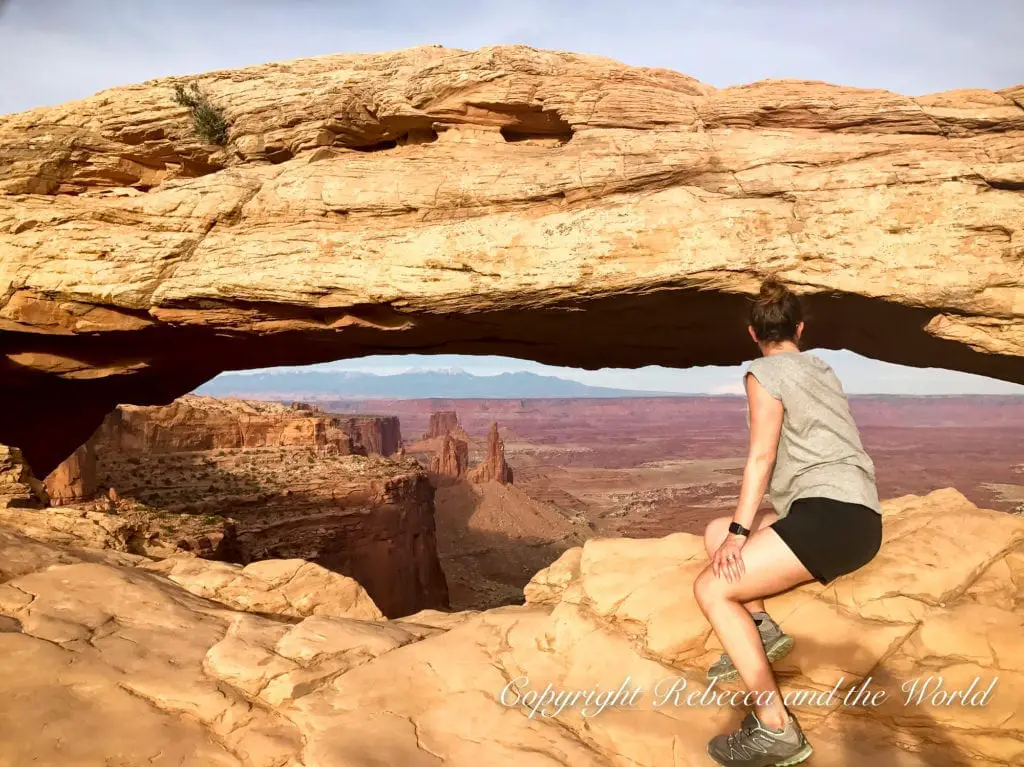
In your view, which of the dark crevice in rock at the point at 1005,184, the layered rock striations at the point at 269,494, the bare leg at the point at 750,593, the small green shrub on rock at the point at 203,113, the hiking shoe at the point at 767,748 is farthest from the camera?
the layered rock striations at the point at 269,494

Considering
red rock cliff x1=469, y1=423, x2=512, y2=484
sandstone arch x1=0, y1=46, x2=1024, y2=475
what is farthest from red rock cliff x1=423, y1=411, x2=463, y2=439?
sandstone arch x1=0, y1=46, x2=1024, y2=475

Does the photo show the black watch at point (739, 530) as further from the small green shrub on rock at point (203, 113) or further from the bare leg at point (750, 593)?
the small green shrub on rock at point (203, 113)

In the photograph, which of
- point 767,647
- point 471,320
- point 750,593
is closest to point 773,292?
point 750,593

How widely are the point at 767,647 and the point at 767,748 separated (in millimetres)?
851

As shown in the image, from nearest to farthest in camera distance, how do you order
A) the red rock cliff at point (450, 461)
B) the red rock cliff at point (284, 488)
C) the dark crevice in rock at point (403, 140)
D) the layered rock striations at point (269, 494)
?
the dark crevice in rock at point (403, 140) < the layered rock striations at point (269, 494) < the red rock cliff at point (284, 488) < the red rock cliff at point (450, 461)

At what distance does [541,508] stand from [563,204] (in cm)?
4489

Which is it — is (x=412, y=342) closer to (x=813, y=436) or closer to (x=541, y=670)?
(x=541, y=670)

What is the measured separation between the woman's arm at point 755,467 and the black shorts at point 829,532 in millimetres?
212

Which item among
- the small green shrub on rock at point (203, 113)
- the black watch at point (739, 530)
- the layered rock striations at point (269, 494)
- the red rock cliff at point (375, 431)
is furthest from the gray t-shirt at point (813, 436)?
the red rock cliff at point (375, 431)

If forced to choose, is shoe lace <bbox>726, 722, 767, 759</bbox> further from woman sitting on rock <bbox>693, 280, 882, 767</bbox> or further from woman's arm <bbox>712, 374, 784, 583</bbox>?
woman's arm <bbox>712, 374, 784, 583</bbox>

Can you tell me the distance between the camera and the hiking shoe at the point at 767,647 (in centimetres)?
416

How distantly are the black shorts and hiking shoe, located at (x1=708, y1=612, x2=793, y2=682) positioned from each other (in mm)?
663

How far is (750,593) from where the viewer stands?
12.4 ft

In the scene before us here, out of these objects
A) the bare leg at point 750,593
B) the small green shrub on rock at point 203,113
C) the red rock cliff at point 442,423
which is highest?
the small green shrub on rock at point 203,113
